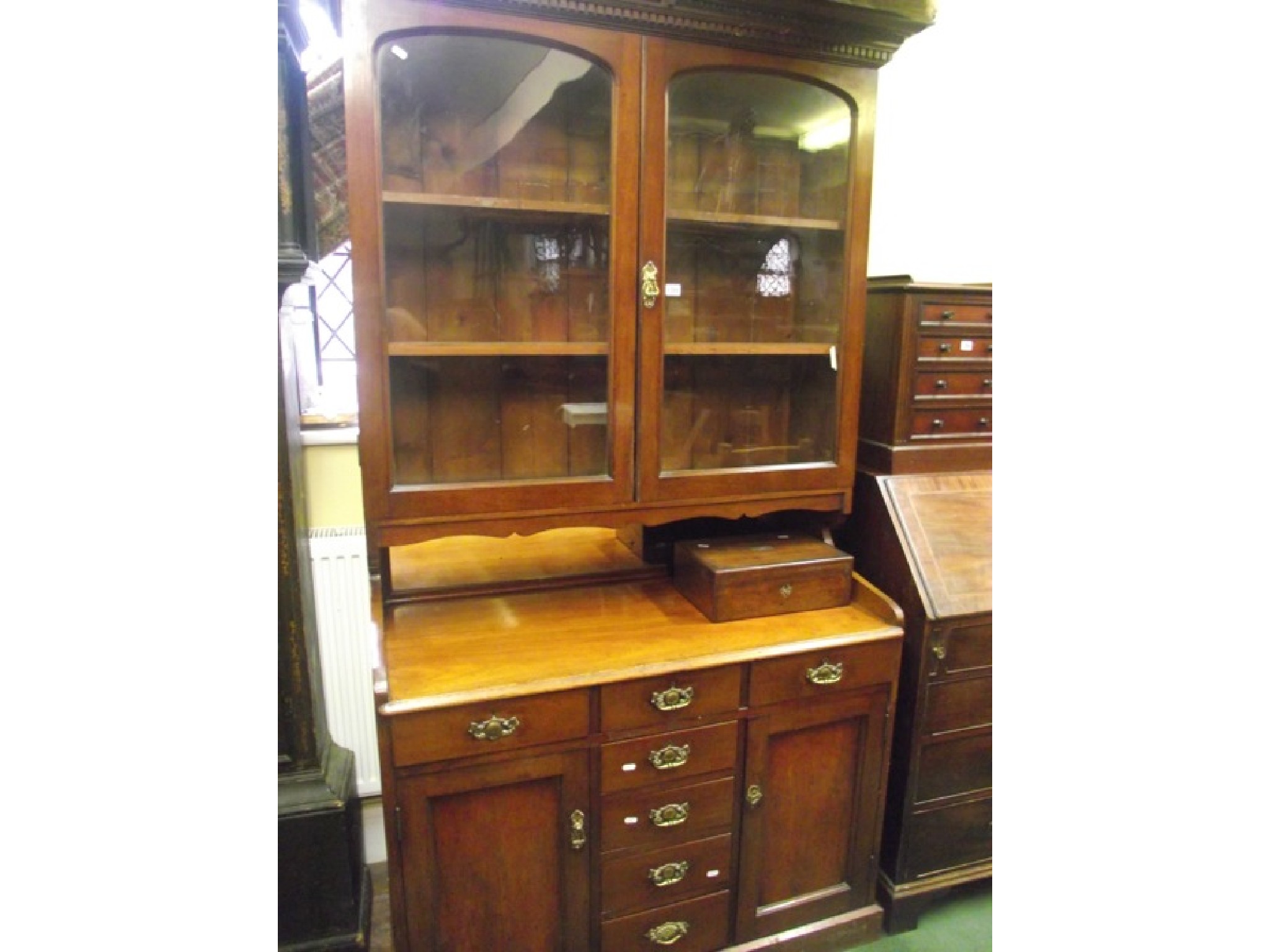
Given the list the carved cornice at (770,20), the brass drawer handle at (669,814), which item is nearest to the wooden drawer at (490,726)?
the brass drawer handle at (669,814)

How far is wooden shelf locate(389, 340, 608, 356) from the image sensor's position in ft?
3.92

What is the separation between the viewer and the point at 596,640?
126cm

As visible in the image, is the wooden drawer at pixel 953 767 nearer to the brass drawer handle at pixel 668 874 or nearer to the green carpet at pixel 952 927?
the green carpet at pixel 952 927

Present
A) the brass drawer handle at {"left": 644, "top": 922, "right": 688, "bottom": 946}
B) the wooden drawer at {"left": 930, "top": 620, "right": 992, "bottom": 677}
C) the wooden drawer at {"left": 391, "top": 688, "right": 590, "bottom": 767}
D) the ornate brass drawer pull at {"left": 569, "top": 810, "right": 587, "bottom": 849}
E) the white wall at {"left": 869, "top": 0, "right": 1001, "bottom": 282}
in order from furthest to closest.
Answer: the white wall at {"left": 869, "top": 0, "right": 1001, "bottom": 282} < the wooden drawer at {"left": 930, "top": 620, "right": 992, "bottom": 677} < the brass drawer handle at {"left": 644, "top": 922, "right": 688, "bottom": 946} < the ornate brass drawer pull at {"left": 569, "top": 810, "right": 587, "bottom": 849} < the wooden drawer at {"left": 391, "top": 688, "right": 590, "bottom": 767}

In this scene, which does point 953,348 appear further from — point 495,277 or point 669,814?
point 669,814

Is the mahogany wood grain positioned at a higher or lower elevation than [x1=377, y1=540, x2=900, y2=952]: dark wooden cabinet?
higher

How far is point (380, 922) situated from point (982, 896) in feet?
4.64

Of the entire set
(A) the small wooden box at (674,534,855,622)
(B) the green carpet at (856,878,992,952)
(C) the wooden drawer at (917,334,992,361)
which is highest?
(C) the wooden drawer at (917,334,992,361)

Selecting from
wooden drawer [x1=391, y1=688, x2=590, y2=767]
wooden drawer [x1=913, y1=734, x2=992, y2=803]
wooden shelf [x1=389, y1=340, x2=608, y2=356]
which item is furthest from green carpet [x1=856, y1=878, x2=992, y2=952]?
wooden shelf [x1=389, y1=340, x2=608, y2=356]

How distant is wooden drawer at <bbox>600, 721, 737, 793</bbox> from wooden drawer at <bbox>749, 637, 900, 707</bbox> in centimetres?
9

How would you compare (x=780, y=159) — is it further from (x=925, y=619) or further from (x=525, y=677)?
(x=525, y=677)

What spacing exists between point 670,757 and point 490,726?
34 centimetres

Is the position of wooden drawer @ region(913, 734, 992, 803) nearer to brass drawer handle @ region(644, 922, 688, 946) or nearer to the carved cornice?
brass drawer handle @ region(644, 922, 688, 946)
